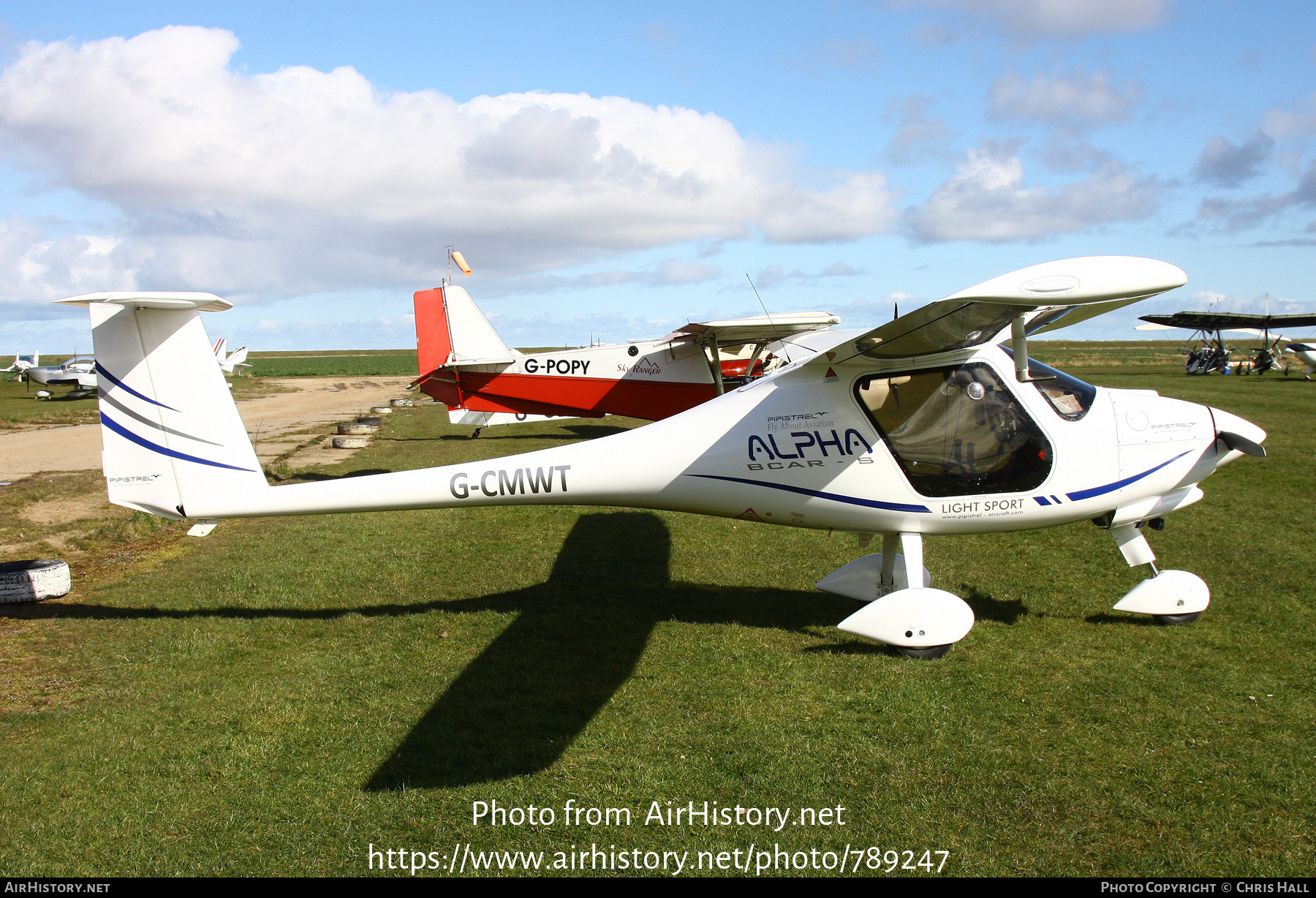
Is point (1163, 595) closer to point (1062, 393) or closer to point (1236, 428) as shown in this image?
point (1236, 428)

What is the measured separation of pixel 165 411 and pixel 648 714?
4254 mm

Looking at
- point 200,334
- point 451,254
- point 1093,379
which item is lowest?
point 1093,379

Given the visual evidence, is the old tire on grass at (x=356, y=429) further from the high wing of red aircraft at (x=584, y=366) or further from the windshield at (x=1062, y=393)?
the windshield at (x=1062, y=393)

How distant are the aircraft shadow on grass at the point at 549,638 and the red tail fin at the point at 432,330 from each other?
36.2 feet

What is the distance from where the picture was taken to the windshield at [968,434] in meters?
5.93

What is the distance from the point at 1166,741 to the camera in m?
4.48

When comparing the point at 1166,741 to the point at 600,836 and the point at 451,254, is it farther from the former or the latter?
the point at 451,254

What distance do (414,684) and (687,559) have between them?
13.0 ft

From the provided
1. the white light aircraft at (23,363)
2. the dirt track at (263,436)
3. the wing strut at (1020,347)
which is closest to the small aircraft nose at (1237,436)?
the wing strut at (1020,347)

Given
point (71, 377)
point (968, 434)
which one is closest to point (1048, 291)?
point (968, 434)

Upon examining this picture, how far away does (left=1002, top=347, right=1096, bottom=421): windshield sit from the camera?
19.9 feet

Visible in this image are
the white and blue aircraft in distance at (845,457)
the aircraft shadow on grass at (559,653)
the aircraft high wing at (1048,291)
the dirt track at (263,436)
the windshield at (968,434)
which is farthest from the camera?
the dirt track at (263,436)

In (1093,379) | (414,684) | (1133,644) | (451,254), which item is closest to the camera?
(414,684)

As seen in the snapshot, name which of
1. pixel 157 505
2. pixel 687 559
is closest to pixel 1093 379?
pixel 687 559
